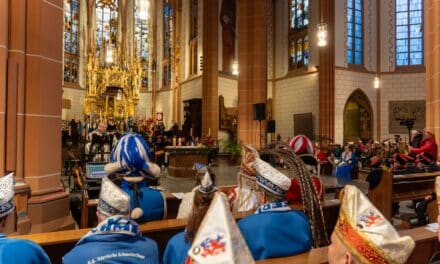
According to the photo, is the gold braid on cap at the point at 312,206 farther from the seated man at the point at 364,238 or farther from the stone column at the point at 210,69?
the stone column at the point at 210,69

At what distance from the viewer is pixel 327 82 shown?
17828 millimetres

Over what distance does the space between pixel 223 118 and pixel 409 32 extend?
10.9 m

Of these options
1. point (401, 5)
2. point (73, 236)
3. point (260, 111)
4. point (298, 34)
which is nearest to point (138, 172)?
point (73, 236)

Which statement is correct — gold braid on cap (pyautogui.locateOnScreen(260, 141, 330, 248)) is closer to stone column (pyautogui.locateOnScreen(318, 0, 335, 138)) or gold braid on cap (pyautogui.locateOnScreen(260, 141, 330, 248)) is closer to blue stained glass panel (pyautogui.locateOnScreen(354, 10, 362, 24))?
stone column (pyautogui.locateOnScreen(318, 0, 335, 138))

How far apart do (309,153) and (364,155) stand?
10.4m

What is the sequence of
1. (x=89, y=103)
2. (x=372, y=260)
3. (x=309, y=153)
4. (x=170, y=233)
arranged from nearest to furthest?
(x=372, y=260) → (x=170, y=233) → (x=309, y=153) → (x=89, y=103)

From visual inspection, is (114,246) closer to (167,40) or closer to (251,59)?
(251,59)

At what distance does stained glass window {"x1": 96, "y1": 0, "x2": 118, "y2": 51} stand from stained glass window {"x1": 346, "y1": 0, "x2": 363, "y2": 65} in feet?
58.6

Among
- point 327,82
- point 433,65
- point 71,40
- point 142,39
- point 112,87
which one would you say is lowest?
point 433,65

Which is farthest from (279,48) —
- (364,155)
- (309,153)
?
(309,153)

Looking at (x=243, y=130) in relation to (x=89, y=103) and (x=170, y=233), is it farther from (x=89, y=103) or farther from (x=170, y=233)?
(x=89, y=103)

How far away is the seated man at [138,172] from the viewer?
115 inches

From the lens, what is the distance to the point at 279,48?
2230 centimetres

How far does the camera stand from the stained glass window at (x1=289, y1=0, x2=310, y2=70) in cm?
1998
